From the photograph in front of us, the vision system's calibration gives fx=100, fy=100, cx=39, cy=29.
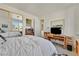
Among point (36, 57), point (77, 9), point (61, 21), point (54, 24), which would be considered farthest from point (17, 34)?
point (77, 9)

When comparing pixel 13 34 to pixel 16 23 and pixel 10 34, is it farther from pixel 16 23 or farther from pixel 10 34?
pixel 16 23

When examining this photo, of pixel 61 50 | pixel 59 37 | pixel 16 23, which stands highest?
pixel 16 23

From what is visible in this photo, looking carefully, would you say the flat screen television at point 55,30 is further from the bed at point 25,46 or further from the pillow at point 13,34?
the pillow at point 13,34

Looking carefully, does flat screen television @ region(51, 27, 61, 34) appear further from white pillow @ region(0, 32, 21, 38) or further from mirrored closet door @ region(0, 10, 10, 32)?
mirrored closet door @ region(0, 10, 10, 32)

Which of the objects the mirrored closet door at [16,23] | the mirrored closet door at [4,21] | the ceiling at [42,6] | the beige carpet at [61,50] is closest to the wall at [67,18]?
the ceiling at [42,6]

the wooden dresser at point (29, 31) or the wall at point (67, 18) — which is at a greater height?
the wall at point (67, 18)

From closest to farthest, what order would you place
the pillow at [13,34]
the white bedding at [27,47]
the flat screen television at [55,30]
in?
the white bedding at [27,47]
the pillow at [13,34]
the flat screen television at [55,30]

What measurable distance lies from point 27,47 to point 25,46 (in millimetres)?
39

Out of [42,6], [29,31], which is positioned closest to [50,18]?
[42,6]

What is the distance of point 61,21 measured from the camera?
5.95 ft

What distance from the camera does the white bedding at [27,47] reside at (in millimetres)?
1645

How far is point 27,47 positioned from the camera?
5.61 ft

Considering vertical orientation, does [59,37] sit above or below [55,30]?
below

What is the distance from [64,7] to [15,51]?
3.56ft
